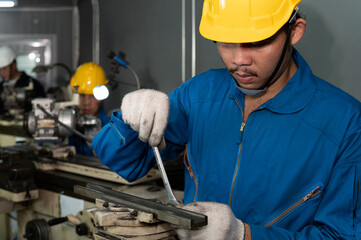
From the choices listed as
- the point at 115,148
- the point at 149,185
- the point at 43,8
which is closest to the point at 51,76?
the point at 43,8

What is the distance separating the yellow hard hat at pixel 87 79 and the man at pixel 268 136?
1.99 meters

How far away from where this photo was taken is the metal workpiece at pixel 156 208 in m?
0.77

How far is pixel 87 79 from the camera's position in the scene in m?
3.05

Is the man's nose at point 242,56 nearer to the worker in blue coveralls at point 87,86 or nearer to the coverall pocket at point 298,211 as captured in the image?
the coverall pocket at point 298,211

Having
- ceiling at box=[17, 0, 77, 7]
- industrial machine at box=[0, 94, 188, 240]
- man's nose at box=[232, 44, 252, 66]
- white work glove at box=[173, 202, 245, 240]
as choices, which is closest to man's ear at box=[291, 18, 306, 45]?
man's nose at box=[232, 44, 252, 66]

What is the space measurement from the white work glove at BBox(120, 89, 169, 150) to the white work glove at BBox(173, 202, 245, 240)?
0.21 metres

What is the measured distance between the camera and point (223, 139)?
3.52 feet

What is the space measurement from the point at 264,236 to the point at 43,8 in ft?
15.7

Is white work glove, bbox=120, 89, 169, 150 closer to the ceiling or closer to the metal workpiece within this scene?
the metal workpiece

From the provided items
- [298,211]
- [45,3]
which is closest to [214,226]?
[298,211]

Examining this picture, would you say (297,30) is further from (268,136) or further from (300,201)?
(300,201)

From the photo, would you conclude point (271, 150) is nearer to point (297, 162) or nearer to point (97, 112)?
point (297, 162)

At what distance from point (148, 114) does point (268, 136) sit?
30cm

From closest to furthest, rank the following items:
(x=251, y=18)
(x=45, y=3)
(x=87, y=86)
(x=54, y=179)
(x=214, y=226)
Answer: (x=214, y=226)
(x=251, y=18)
(x=54, y=179)
(x=87, y=86)
(x=45, y=3)
